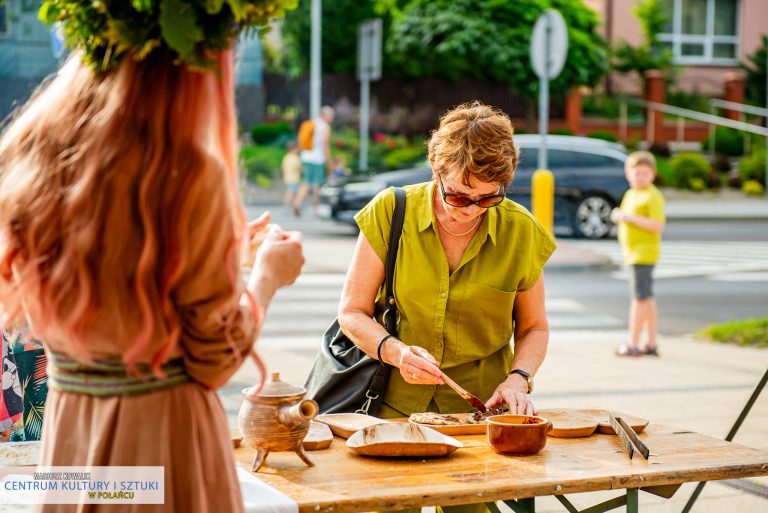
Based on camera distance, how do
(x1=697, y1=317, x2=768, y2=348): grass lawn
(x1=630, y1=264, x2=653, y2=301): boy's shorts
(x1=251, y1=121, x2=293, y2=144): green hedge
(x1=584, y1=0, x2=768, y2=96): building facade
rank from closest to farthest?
(x1=630, y1=264, x2=653, y2=301): boy's shorts
(x1=697, y1=317, x2=768, y2=348): grass lawn
(x1=251, y1=121, x2=293, y2=144): green hedge
(x1=584, y1=0, x2=768, y2=96): building facade

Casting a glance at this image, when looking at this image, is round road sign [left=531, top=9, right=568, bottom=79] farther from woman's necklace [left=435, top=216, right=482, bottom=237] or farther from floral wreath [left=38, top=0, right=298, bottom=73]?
floral wreath [left=38, top=0, right=298, bottom=73]

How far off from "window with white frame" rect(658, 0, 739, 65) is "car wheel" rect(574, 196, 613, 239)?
822 inches

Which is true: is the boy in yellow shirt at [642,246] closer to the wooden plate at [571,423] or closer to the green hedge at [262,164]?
the wooden plate at [571,423]

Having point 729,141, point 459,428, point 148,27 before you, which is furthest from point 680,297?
point 729,141

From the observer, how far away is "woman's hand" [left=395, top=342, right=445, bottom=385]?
3.41 m

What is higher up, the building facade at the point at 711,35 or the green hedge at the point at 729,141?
the building facade at the point at 711,35

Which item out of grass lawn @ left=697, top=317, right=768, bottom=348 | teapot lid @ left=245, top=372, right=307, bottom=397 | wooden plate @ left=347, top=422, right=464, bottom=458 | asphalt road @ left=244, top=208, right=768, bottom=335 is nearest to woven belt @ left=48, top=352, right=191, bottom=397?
teapot lid @ left=245, top=372, right=307, bottom=397

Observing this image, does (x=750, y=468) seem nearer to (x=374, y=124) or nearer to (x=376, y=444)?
(x=376, y=444)

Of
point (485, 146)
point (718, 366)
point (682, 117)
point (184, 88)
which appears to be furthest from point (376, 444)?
point (682, 117)

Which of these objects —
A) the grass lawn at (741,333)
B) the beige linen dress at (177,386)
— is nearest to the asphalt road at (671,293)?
the grass lawn at (741,333)

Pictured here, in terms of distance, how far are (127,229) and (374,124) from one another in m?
30.5

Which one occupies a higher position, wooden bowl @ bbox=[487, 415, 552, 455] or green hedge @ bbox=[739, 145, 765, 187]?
wooden bowl @ bbox=[487, 415, 552, 455]

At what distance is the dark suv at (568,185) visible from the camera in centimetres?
1747

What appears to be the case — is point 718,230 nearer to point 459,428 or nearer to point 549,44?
point 549,44
